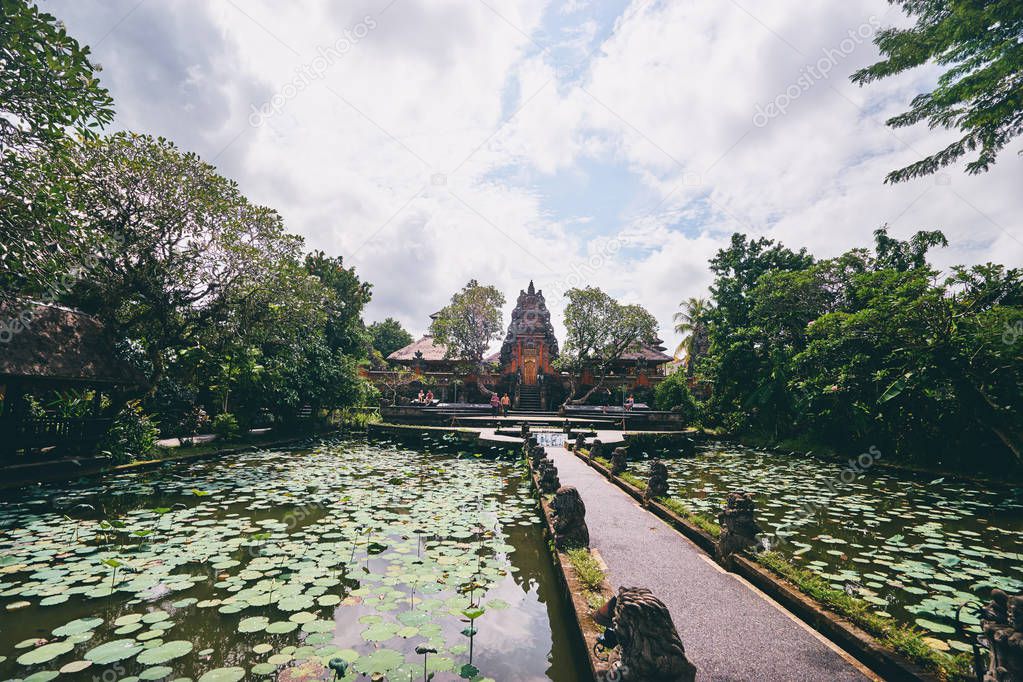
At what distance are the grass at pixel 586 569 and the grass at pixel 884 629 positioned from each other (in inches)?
63.2

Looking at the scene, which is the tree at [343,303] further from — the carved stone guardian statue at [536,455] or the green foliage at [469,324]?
the carved stone guardian statue at [536,455]

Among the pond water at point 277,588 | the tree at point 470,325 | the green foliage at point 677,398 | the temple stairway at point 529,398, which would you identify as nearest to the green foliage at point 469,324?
the tree at point 470,325

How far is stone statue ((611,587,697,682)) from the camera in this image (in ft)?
7.03

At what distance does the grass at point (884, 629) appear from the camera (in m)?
2.46

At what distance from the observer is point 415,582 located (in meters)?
3.79

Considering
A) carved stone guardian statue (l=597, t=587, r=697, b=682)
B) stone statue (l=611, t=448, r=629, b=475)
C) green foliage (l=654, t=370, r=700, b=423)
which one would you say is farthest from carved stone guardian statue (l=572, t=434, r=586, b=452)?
carved stone guardian statue (l=597, t=587, r=697, b=682)

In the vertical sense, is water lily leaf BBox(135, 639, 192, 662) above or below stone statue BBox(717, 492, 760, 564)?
below

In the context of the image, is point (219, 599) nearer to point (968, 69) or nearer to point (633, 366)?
point (968, 69)

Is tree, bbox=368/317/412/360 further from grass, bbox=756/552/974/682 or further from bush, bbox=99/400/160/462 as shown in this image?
grass, bbox=756/552/974/682

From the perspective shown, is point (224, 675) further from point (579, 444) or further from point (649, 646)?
point (579, 444)

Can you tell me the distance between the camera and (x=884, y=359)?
1088 centimetres

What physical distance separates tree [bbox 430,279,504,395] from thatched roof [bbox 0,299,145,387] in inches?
566

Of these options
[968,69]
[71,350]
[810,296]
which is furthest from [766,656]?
[810,296]

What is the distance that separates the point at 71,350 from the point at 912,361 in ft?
59.1
